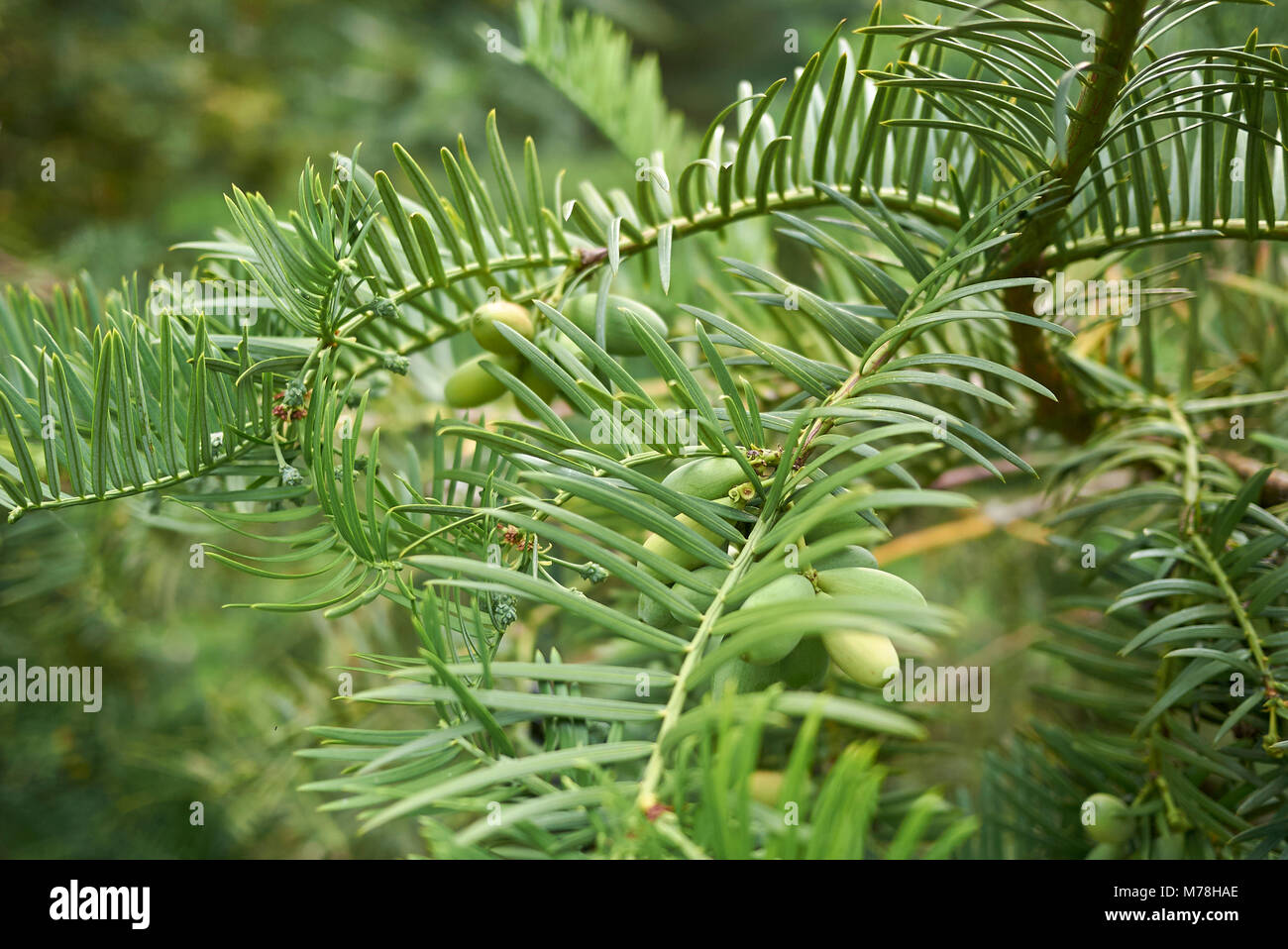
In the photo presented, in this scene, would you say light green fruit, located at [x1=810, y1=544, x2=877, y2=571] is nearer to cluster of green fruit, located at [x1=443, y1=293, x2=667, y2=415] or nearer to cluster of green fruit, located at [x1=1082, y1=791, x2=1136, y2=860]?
cluster of green fruit, located at [x1=443, y1=293, x2=667, y2=415]

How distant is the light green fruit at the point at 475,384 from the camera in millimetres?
303

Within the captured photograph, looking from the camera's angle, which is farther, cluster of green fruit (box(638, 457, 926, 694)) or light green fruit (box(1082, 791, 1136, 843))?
light green fruit (box(1082, 791, 1136, 843))

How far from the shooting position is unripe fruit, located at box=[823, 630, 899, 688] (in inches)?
8.0

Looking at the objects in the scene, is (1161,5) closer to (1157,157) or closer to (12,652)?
(1157,157)

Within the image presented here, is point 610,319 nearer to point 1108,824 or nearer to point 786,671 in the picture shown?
point 786,671

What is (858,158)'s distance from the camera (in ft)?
1.04

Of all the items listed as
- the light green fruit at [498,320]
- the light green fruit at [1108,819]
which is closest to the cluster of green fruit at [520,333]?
the light green fruit at [498,320]

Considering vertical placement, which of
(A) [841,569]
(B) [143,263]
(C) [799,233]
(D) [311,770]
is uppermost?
(B) [143,263]

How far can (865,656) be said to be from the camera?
20 cm

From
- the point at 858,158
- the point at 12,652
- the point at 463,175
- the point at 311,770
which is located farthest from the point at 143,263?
the point at 858,158

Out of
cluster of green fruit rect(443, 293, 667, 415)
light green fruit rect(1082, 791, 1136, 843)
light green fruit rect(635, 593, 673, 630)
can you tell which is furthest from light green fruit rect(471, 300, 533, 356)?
light green fruit rect(1082, 791, 1136, 843)

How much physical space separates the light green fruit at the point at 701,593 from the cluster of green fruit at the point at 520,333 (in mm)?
94
